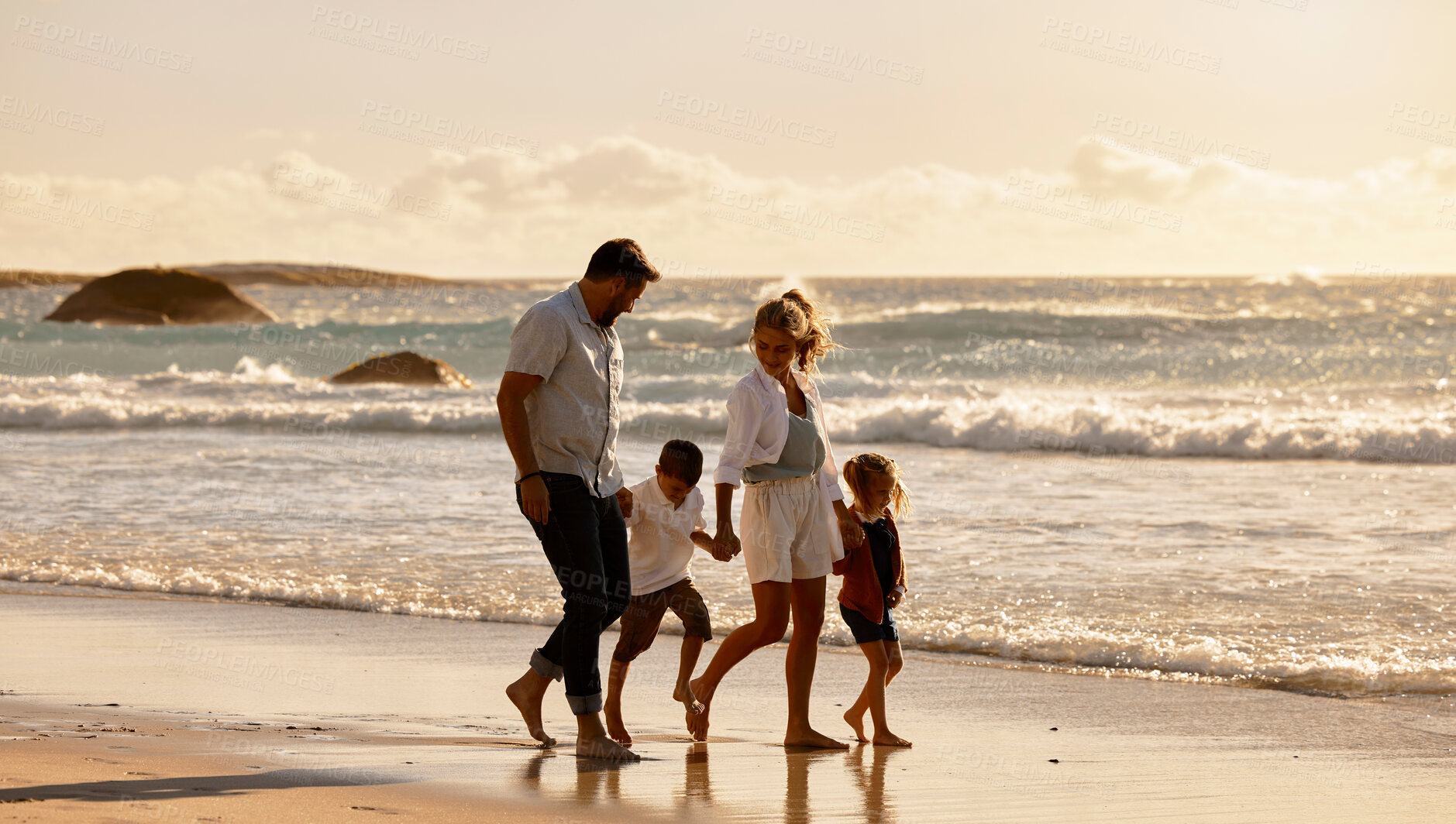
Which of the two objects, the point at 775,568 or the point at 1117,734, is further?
the point at 1117,734

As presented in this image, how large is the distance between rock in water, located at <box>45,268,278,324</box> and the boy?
151 ft

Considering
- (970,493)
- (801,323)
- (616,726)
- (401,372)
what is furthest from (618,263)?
(401,372)

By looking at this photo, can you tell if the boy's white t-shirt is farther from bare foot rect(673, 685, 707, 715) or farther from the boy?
bare foot rect(673, 685, 707, 715)

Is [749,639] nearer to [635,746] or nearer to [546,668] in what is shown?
[635,746]

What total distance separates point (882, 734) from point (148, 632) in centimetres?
382

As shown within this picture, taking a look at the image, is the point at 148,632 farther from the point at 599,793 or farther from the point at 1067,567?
the point at 1067,567

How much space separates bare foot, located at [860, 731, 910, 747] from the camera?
4.43m

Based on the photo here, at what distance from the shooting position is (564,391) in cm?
385

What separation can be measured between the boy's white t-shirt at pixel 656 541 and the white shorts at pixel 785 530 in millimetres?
319

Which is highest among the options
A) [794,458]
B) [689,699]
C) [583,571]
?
[794,458]

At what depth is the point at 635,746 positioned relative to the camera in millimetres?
→ 4336

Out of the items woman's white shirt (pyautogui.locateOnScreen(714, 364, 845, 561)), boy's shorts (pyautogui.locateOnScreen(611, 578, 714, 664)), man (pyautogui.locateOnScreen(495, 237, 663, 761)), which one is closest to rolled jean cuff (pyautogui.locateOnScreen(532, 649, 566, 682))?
man (pyautogui.locateOnScreen(495, 237, 663, 761))

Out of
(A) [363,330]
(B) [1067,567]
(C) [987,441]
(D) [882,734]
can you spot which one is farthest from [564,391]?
(A) [363,330]

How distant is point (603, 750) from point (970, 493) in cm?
743
